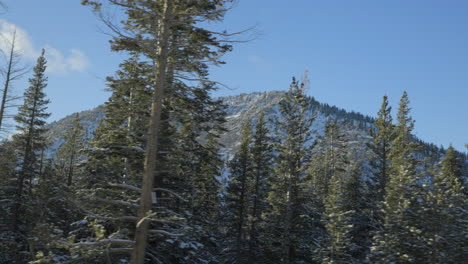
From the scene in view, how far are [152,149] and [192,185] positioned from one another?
564 inches

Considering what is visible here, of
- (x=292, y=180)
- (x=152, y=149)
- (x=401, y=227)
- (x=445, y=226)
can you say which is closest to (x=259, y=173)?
(x=292, y=180)

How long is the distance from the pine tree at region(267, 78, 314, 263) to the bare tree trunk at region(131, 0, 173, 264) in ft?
54.9

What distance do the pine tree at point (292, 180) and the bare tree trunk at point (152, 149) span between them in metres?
16.7

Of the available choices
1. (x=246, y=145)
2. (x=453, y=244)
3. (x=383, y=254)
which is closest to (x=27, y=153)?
(x=246, y=145)

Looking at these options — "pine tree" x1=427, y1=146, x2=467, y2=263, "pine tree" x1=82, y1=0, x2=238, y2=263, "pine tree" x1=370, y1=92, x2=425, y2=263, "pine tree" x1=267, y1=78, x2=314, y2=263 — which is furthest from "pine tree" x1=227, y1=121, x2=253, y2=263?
"pine tree" x1=82, y1=0, x2=238, y2=263

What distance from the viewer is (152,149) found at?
7.26 m

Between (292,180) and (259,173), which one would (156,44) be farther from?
(259,173)

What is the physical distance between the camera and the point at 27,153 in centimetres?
2733

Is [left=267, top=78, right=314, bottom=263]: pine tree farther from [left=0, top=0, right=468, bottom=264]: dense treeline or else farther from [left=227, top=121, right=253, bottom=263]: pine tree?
[left=227, top=121, right=253, bottom=263]: pine tree

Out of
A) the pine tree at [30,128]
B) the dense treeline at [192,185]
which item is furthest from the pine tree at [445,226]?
the pine tree at [30,128]

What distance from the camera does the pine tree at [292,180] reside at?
23.4 metres

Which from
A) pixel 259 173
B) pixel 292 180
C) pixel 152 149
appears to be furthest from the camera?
pixel 259 173

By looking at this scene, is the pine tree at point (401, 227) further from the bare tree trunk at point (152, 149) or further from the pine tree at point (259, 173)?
the pine tree at point (259, 173)

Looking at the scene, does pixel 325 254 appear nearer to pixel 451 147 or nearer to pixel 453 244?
pixel 453 244
